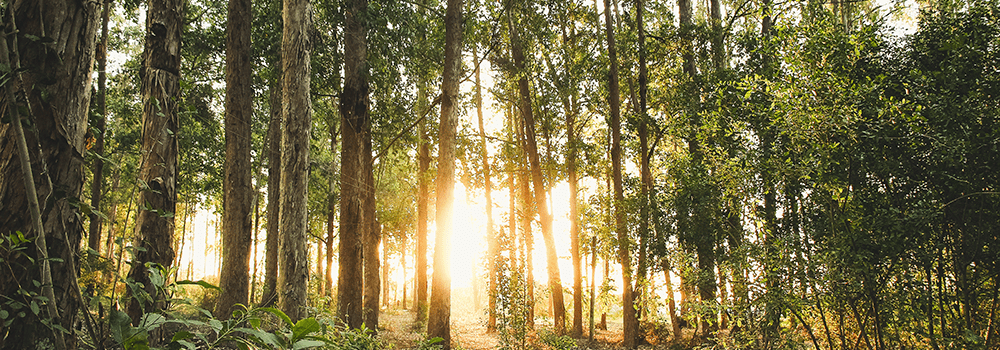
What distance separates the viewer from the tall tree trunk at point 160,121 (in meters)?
3.15

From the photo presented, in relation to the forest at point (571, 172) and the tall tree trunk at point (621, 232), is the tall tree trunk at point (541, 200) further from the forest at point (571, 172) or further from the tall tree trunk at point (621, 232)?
the tall tree trunk at point (621, 232)

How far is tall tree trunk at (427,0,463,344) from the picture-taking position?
27.2ft

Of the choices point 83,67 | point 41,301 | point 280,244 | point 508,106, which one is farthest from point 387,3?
point 41,301

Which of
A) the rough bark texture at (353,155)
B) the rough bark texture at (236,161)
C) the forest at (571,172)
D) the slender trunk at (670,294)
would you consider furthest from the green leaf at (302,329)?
the slender trunk at (670,294)

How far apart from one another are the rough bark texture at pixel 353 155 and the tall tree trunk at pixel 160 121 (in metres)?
4.69

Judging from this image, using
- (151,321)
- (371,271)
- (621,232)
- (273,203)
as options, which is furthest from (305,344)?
(621,232)

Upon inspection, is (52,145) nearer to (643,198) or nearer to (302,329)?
(302,329)

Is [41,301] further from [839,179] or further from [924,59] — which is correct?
[924,59]

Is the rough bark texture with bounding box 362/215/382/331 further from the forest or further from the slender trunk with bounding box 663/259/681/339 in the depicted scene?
the slender trunk with bounding box 663/259/681/339

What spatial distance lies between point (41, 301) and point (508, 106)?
51.1 ft

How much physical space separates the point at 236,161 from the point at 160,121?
5.42m

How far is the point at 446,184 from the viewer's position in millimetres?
8570

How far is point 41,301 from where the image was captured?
131 centimetres

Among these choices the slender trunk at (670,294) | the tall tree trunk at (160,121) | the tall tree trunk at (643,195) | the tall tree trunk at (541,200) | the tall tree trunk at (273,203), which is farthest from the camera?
the tall tree trunk at (541,200)
